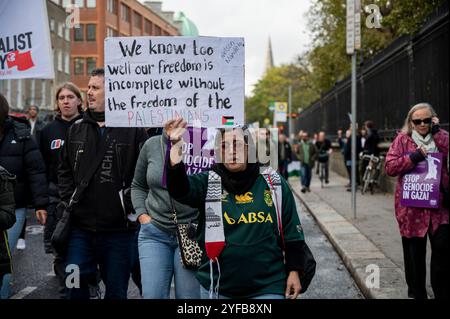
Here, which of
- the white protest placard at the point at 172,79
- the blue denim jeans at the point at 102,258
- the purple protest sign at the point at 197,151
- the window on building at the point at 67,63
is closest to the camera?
the white protest placard at the point at 172,79

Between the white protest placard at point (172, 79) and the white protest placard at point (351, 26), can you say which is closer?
the white protest placard at point (172, 79)

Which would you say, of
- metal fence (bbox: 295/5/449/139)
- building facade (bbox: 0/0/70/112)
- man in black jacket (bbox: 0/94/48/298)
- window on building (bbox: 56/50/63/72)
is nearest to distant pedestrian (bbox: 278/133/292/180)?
metal fence (bbox: 295/5/449/139)

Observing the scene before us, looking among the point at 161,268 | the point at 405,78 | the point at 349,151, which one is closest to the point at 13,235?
the point at 161,268

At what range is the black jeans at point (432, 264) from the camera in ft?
18.2

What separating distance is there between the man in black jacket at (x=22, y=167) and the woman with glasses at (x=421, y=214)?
3.03m

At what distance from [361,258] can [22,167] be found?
4.22 meters

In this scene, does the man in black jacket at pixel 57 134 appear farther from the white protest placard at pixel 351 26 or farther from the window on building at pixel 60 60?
the window on building at pixel 60 60

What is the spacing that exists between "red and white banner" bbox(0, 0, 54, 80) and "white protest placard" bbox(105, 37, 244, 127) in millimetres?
1432

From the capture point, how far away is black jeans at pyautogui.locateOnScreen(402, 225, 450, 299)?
219 inches

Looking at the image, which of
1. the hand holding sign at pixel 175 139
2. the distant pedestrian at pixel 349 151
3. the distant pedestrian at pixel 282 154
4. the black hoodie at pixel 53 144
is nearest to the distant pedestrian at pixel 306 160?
the distant pedestrian at pixel 282 154

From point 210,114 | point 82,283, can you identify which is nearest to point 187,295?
point 82,283

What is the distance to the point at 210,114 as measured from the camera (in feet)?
13.8

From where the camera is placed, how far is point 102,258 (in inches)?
191

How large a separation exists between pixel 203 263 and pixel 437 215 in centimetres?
264
